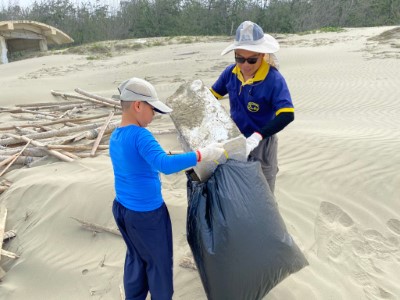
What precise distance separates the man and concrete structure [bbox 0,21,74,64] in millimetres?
22109

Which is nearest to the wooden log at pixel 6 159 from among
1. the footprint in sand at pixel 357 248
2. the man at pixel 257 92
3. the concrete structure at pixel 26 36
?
the man at pixel 257 92

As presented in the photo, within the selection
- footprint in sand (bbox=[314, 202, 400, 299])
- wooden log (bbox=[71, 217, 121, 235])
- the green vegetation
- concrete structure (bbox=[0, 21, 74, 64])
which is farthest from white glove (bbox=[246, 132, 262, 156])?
the green vegetation

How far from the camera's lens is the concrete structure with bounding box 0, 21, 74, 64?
21.3 metres

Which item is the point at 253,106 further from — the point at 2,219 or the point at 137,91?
the point at 2,219

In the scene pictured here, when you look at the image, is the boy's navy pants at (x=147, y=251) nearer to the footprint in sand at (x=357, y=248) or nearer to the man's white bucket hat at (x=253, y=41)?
the man's white bucket hat at (x=253, y=41)

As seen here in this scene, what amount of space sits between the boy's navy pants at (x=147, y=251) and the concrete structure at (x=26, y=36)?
22.4m

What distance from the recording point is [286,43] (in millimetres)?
20516

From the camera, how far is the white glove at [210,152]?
202 cm

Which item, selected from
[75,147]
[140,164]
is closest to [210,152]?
[140,164]

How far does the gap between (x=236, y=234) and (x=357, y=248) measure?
181 centimetres

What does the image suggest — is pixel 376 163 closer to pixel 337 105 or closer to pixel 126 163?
pixel 126 163

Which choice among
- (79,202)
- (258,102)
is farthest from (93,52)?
(258,102)

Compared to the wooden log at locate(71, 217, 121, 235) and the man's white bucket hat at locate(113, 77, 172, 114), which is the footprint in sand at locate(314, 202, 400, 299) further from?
the man's white bucket hat at locate(113, 77, 172, 114)

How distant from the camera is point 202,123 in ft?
8.65
